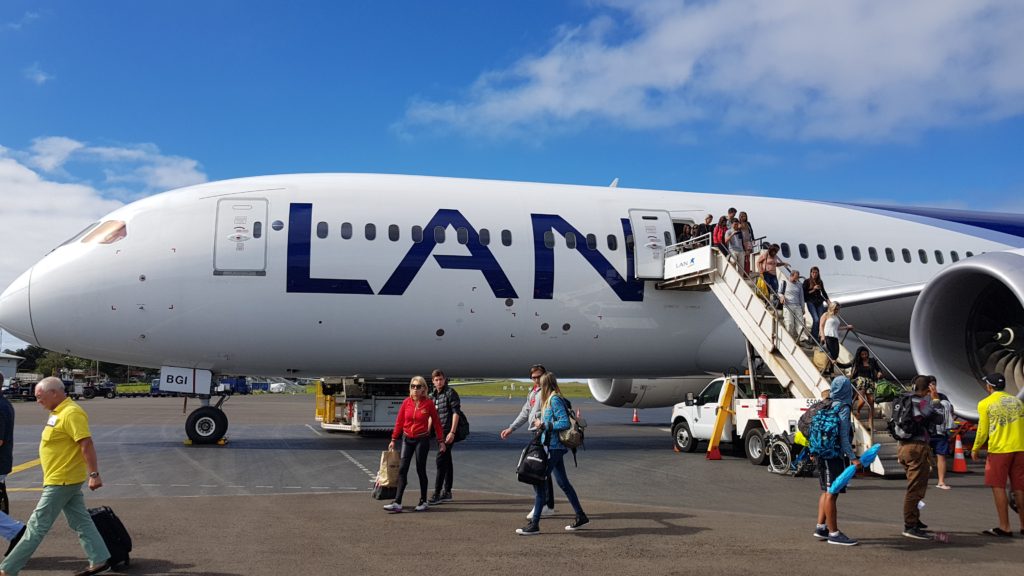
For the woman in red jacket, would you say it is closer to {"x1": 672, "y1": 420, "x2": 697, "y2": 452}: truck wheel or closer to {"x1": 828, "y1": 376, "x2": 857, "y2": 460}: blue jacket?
{"x1": 828, "y1": 376, "x2": 857, "y2": 460}: blue jacket

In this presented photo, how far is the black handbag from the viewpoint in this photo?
7441mm

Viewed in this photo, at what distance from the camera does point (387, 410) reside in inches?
642

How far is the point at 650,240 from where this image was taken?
15.3 m

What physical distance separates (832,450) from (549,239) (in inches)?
326

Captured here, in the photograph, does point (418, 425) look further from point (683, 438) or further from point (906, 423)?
point (683, 438)

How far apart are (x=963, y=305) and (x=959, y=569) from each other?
569cm

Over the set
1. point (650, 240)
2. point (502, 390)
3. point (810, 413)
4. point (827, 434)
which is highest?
point (650, 240)

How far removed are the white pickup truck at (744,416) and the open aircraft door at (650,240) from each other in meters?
2.42

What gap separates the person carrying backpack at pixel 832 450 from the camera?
22.8 ft

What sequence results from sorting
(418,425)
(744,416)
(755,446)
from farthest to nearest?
1. (744,416)
2. (755,446)
3. (418,425)

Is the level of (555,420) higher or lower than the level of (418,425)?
higher

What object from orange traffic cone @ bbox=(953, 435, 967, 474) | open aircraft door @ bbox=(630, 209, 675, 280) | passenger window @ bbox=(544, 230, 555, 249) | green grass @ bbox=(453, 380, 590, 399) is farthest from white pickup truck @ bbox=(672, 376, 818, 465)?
green grass @ bbox=(453, 380, 590, 399)

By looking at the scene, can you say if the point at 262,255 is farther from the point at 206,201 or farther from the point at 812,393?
the point at 812,393

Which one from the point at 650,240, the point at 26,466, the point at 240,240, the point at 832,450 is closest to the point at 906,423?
the point at 832,450
